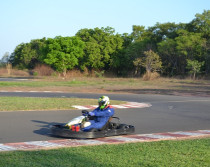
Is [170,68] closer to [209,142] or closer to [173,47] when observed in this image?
[173,47]

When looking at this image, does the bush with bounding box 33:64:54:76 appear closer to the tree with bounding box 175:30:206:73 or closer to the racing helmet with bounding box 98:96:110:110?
the tree with bounding box 175:30:206:73

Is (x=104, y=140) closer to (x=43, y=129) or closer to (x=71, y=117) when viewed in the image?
(x=43, y=129)

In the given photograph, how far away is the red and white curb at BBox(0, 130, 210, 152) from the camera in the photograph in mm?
6959

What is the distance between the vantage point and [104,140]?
779 cm

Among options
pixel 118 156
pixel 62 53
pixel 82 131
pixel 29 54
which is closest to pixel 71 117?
pixel 82 131

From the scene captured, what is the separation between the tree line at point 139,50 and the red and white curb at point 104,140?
3261 cm

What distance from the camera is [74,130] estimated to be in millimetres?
7828

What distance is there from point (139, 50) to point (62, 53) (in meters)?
11.6

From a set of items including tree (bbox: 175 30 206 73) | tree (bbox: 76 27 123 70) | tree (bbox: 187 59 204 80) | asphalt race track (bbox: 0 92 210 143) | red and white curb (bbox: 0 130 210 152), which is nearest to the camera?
red and white curb (bbox: 0 130 210 152)

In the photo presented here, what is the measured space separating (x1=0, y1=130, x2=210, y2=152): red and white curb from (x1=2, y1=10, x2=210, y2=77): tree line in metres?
32.6

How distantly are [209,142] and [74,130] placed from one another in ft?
10.1

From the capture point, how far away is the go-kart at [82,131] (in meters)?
7.71

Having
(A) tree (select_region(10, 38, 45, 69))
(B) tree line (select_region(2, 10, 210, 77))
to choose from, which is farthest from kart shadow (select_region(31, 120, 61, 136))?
(A) tree (select_region(10, 38, 45, 69))

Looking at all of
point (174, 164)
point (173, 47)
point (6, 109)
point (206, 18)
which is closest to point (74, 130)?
point (174, 164)
